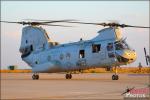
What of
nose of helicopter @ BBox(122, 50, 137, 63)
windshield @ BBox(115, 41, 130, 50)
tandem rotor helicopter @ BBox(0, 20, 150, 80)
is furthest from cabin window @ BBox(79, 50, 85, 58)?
nose of helicopter @ BBox(122, 50, 137, 63)

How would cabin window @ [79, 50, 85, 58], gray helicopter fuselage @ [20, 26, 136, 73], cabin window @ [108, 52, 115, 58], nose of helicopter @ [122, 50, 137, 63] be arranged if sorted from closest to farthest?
1. nose of helicopter @ [122, 50, 137, 63]
2. cabin window @ [108, 52, 115, 58]
3. gray helicopter fuselage @ [20, 26, 136, 73]
4. cabin window @ [79, 50, 85, 58]

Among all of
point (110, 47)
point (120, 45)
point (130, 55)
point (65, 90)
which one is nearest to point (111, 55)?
point (110, 47)

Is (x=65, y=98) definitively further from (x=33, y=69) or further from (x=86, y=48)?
(x=33, y=69)

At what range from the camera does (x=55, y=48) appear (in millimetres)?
34656

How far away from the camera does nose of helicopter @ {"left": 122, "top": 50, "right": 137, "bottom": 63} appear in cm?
2977

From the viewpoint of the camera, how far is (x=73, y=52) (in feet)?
107

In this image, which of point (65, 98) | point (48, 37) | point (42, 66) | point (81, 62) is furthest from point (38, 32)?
point (65, 98)

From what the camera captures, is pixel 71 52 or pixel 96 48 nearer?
pixel 96 48

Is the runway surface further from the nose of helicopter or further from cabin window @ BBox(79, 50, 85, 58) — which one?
cabin window @ BBox(79, 50, 85, 58)

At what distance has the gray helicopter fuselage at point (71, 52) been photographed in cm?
3027

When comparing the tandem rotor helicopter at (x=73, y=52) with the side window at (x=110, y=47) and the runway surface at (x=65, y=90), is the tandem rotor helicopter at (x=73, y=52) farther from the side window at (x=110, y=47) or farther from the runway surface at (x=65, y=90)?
the runway surface at (x=65, y=90)

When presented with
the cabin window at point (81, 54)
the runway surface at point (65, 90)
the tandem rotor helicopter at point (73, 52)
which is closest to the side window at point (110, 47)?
the tandem rotor helicopter at point (73, 52)

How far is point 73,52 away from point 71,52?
26cm

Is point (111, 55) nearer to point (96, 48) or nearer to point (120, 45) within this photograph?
point (120, 45)
